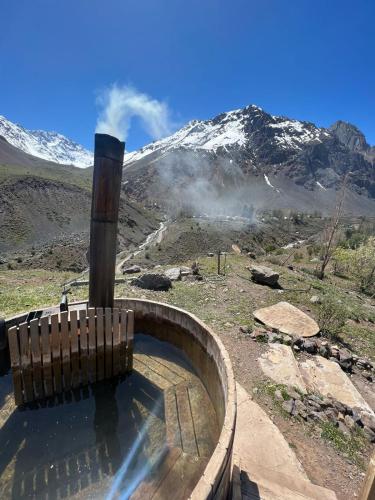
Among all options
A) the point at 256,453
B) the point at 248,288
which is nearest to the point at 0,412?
the point at 256,453

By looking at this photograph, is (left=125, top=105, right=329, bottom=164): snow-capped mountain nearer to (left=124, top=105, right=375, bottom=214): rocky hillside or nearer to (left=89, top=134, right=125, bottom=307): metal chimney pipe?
(left=124, top=105, right=375, bottom=214): rocky hillside

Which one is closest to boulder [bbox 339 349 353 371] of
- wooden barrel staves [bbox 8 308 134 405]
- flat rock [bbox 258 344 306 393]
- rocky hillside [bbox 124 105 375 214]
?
flat rock [bbox 258 344 306 393]

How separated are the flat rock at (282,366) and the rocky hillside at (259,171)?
82.6 m

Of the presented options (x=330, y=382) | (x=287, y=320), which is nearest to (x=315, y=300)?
(x=287, y=320)

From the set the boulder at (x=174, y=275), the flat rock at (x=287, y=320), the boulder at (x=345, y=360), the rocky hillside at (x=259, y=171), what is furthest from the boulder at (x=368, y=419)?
the rocky hillside at (x=259, y=171)

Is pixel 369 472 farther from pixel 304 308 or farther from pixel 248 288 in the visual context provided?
pixel 248 288

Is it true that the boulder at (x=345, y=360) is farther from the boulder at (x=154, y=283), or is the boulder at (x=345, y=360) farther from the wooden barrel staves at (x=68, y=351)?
the boulder at (x=154, y=283)

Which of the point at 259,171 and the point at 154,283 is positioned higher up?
the point at 259,171

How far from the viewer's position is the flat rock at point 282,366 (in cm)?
463

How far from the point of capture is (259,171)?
141500 millimetres

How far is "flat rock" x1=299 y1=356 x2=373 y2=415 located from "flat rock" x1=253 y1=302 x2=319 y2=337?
3.21 feet

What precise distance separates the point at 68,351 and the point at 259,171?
148856 millimetres

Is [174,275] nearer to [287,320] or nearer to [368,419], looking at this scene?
[287,320]

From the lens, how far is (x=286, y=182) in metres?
138
